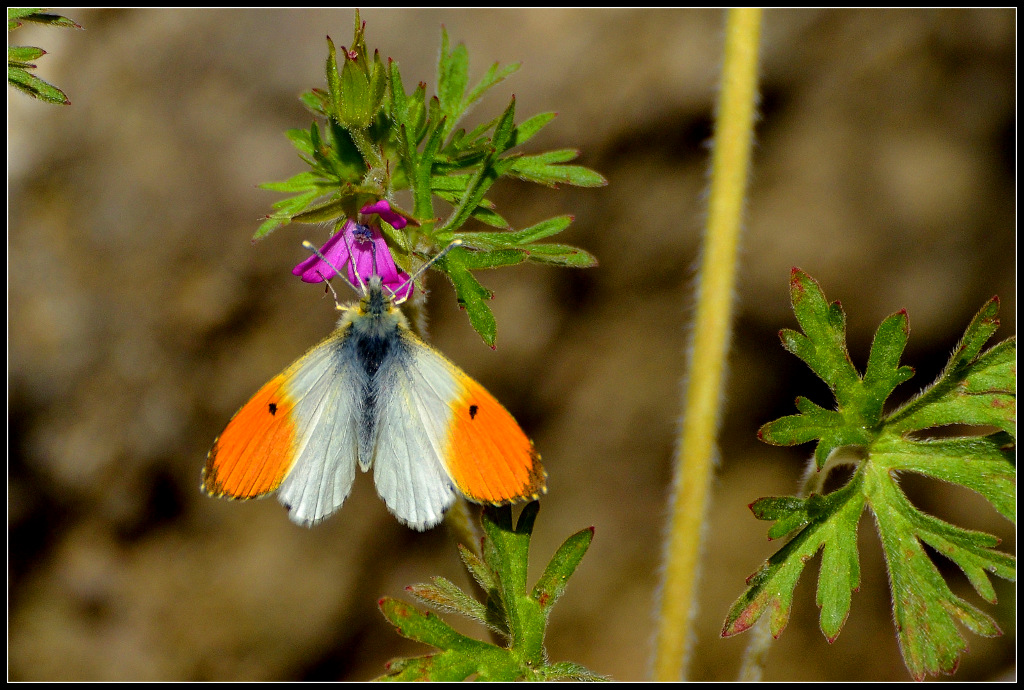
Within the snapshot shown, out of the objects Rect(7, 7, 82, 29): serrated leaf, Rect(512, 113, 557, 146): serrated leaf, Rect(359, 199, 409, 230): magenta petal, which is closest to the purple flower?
Rect(359, 199, 409, 230): magenta petal

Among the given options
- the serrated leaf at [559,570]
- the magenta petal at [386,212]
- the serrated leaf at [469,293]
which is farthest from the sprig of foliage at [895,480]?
the magenta petal at [386,212]

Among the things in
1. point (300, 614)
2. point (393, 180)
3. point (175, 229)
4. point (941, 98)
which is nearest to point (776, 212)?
point (941, 98)

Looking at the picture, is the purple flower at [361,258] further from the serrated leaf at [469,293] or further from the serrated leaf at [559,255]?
the serrated leaf at [559,255]

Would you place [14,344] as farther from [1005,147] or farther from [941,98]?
[1005,147]

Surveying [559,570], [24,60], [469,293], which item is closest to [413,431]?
[469,293]

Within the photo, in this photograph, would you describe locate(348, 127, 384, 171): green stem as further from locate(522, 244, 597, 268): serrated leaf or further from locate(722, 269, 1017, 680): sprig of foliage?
locate(722, 269, 1017, 680): sprig of foliage

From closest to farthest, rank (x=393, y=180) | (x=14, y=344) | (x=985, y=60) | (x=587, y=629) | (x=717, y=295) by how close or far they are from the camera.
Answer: (x=393, y=180)
(x=717, y=295)
(x=14, y=344)
(x=985, y=60)
(x=587, y=629)
